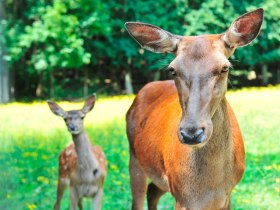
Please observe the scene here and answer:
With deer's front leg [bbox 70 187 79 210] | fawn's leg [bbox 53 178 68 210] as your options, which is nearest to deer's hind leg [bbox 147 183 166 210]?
deer's front leg [bbox 70 187 79 210]

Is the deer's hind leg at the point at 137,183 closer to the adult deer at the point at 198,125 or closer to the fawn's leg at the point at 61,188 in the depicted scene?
the adult deer at the point at 198,125

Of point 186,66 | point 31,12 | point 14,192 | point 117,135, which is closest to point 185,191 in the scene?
point 186,66

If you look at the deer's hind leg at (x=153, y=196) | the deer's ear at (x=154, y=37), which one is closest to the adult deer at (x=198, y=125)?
the deer's ear at (x=154, y=37)

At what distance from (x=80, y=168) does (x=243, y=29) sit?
3.87 m

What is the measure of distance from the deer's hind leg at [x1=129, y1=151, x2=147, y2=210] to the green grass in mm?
1025

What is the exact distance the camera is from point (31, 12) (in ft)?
95.9

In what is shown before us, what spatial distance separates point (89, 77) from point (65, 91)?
1.52 metres

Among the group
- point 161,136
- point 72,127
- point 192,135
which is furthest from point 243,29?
point 72,127

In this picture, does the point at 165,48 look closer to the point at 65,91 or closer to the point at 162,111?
the point at 162,111

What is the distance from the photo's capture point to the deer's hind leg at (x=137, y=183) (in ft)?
24.0

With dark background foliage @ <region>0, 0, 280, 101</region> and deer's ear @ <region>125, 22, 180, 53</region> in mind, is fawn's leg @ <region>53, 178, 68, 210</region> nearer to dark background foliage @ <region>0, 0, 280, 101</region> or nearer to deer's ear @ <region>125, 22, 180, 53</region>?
deer's ear @ <region>125, 22, 180, 53</region>

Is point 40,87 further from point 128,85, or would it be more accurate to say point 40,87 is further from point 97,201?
point 97,201

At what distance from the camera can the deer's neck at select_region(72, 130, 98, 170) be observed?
8547 mm

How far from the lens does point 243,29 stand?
5133 mm
